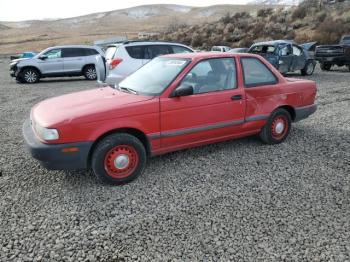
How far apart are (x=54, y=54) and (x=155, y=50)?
674 cm

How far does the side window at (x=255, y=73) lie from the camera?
515cm

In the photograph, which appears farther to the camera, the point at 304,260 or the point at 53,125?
the point at 53,125

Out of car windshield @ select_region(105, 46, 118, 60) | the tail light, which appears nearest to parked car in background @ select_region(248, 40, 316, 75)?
car windshield @ select_region(105, 46, 118, 60)

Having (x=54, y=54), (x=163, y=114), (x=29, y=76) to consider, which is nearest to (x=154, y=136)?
(x=163, y=114)

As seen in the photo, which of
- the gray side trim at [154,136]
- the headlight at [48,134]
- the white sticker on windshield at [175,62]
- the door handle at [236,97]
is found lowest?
the gray side trim at [154,136]

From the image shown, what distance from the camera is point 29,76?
15297 mm

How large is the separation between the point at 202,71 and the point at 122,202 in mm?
2162

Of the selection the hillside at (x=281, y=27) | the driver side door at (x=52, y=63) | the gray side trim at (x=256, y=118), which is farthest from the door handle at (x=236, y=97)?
the hillside at (x=281, y=27)

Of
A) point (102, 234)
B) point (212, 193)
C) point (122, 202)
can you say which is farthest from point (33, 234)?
point (212, 193)

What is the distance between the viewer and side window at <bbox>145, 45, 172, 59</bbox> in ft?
35.4

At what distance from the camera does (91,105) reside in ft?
13.7

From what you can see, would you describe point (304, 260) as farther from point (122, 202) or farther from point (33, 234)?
point (33, 234)

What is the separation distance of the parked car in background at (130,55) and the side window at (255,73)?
4968 mm

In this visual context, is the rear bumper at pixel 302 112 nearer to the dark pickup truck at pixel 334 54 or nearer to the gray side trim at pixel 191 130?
the gray side trim at pixel 191 130
